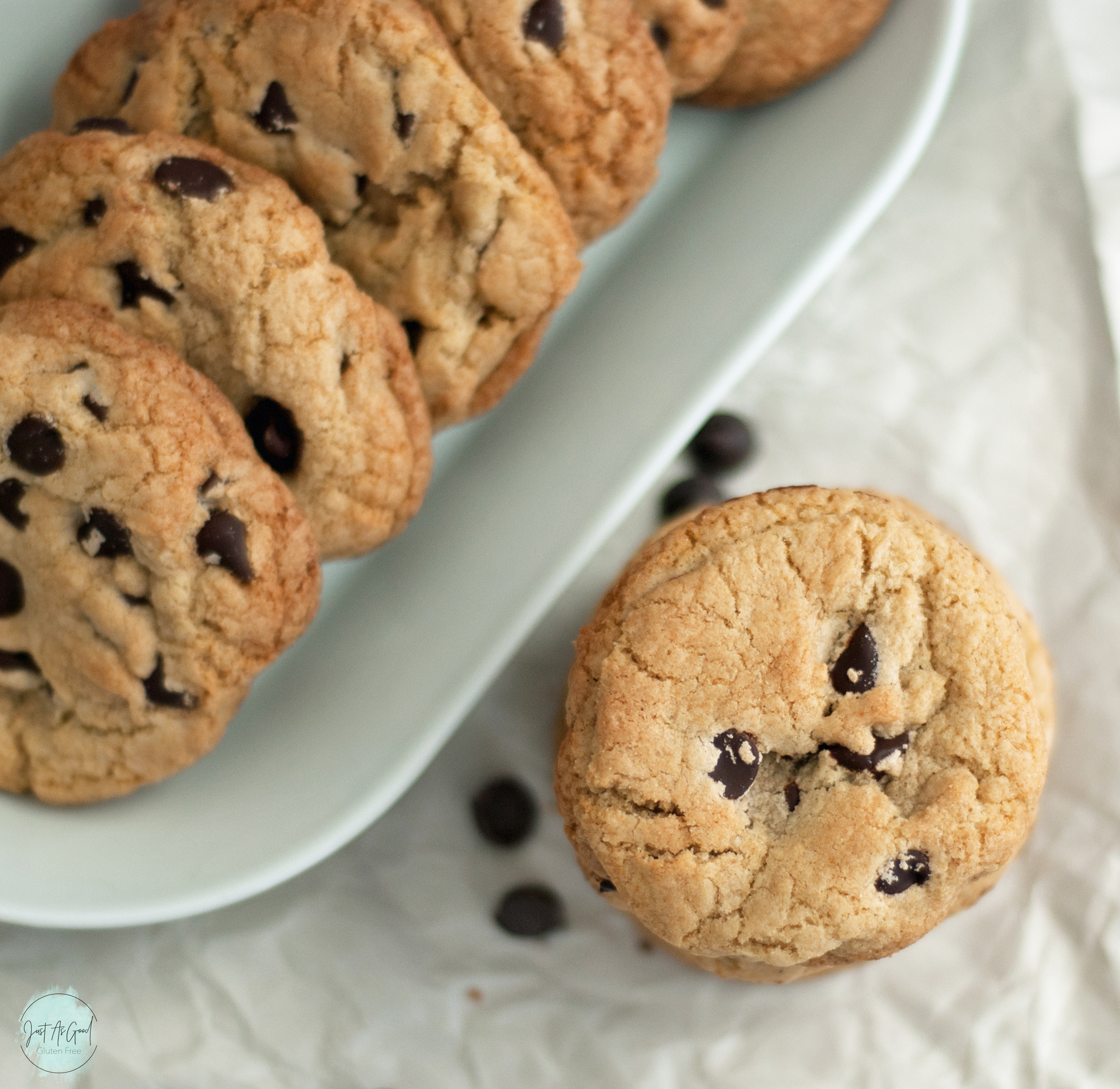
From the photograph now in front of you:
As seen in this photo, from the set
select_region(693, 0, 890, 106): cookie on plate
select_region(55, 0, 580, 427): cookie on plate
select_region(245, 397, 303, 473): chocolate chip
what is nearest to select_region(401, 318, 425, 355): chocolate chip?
select_region(55, 0, 580, 427): cookie on plate

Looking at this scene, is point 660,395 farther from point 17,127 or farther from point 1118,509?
point 17,127

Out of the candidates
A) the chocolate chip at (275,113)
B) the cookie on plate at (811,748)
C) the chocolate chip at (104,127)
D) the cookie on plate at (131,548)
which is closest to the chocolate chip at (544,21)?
the chocolate chip at (275,113)

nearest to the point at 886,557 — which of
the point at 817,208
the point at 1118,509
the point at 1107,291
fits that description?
the point at 817,208

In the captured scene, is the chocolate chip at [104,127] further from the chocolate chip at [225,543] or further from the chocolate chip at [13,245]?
the chocolate chip at [225,543]

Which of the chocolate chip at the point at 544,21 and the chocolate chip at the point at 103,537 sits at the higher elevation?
the chocolate chip at the point at 544,21

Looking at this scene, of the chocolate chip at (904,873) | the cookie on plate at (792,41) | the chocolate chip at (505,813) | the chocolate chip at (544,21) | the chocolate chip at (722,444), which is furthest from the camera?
the chocolate chip at (722,444)

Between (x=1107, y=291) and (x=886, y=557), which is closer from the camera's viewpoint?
(x=886, y=557)

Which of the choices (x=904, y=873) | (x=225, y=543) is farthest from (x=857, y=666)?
(x=225, y=543)
